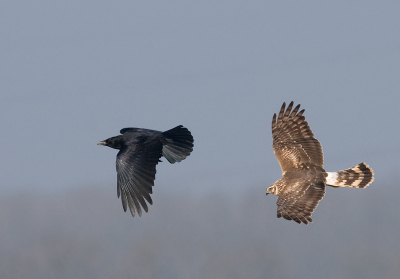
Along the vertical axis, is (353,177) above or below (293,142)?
below

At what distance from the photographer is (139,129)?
60.2 feet

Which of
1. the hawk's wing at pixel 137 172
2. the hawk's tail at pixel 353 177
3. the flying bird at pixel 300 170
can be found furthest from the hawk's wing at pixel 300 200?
the hawk's wing at pixel 137 172

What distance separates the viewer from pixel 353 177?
16688mm

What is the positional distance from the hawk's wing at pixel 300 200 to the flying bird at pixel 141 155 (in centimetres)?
355

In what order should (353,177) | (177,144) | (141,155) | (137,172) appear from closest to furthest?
(137,172)
(353,177)
(141,155)
(177,144)

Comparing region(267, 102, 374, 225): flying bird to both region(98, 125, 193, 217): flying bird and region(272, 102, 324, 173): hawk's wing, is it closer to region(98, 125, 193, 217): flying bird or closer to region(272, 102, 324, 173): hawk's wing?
region(272, 102, 324, 173): hawk's wing

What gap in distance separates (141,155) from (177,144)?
2312 mm

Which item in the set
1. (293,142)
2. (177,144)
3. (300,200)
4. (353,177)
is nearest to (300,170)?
(293,142)

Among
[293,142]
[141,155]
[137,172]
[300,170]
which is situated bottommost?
[137,172]

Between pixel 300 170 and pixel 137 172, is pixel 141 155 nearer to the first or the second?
pixel 137 172

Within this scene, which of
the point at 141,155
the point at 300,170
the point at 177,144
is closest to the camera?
the point at 300,170

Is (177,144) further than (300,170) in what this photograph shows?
Yes

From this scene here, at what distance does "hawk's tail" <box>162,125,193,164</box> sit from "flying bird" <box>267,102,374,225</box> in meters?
3.21

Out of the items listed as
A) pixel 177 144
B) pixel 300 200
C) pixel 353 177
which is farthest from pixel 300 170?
pixel 177 144
